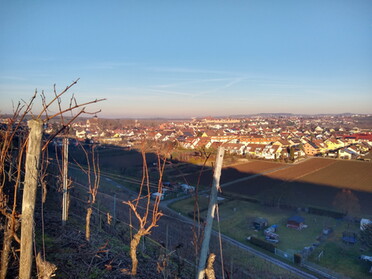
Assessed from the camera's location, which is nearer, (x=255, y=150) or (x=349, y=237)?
(x=349, y=237)

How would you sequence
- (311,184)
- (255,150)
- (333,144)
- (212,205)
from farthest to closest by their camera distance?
(333,144)
(255,150)
(311,184)
(212,205)

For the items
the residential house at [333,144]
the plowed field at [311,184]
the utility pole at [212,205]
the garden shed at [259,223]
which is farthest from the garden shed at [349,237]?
the residential house at [333,144]

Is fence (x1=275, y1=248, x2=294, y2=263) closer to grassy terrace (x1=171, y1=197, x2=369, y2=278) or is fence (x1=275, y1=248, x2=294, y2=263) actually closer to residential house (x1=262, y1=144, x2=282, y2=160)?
grassy terrace (x1=171, y1=197, x2=369, y2=278)

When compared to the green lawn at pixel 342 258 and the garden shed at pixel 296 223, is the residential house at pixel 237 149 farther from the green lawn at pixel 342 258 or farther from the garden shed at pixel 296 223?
the green lawn at pixel 342 258

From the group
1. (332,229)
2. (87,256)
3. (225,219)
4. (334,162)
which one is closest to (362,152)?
(334,162)

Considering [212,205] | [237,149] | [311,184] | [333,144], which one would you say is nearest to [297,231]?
[311,184]

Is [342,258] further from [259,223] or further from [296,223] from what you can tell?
[259,223]

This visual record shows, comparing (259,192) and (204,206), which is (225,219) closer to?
(204,206)

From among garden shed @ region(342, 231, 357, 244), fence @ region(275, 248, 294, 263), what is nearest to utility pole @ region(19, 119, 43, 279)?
fence @ region(275, 248, 294, 263)
